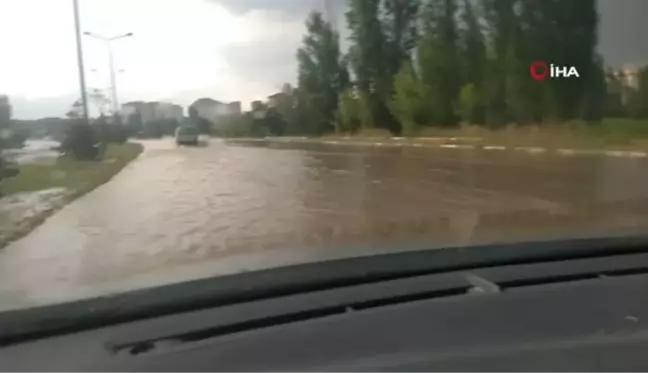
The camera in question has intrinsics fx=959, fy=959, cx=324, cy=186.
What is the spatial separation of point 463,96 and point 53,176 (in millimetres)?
2822

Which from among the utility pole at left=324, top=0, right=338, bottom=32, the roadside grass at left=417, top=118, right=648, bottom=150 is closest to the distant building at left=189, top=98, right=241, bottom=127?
the utility pole at left=324, top=0, right=338, bottom=32

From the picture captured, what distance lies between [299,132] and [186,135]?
809 mm

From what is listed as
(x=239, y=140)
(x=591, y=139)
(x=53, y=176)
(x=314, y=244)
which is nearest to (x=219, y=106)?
(x=239, y=140)

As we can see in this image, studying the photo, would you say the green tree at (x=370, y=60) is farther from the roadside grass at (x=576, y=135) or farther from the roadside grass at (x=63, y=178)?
the roadside grass at (x=63, y=178)

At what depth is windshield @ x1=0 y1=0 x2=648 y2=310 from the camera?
3.26m

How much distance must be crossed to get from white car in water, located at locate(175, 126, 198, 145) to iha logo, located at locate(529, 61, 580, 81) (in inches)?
92.2

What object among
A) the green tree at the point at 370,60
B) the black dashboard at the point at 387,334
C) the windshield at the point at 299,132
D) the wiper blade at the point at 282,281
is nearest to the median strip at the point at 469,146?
the windshield at the point at 299,132

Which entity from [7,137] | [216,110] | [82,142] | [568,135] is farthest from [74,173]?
[568,135]

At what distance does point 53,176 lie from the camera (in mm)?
3611

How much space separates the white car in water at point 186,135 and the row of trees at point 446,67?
48 centimetres

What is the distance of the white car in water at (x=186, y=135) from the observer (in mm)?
3990

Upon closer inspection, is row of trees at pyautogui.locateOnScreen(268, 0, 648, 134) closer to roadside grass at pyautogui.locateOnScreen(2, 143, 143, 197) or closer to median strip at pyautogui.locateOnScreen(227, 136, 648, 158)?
median strip at pyautogui.locateOnScreen(227, 136, 648, 158)

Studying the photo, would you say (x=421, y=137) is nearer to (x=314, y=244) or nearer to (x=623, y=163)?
(x=623, y=163)

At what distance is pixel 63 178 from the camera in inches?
145
